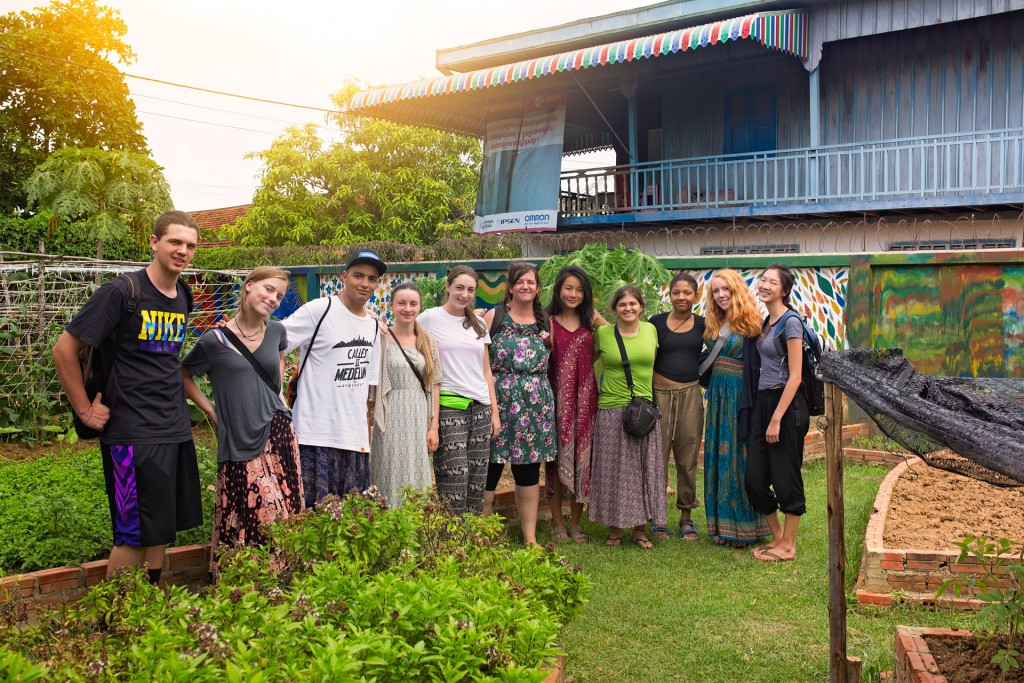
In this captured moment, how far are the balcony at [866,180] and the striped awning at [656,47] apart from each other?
164cm

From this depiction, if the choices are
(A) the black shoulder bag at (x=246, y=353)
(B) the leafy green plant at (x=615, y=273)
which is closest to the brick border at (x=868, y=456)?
(B) the leafy green plant at (x=615, y=273)

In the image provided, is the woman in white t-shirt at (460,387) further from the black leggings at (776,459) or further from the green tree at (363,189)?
the green tree at (363,189)

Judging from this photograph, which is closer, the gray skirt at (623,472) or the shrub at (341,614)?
the shrub at (341,614)

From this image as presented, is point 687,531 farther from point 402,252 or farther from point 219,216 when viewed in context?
point 219,216

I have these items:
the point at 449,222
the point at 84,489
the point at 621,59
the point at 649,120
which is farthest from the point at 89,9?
the point at 84,489

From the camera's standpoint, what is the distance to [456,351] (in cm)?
534

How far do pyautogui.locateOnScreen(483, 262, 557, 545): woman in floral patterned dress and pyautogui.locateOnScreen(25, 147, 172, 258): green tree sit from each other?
16.8 meters

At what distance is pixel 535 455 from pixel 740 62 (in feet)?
34.3

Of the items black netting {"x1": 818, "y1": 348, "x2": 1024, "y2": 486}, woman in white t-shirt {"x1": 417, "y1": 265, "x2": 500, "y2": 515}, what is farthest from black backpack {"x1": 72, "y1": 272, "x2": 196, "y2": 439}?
black netting {"x1": 818, "y1": 348, "x2": 1024, "y2": 486}

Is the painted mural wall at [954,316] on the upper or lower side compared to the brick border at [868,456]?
upper

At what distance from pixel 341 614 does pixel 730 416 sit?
12.9 feet

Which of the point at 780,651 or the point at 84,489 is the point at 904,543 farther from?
the point at 84,489

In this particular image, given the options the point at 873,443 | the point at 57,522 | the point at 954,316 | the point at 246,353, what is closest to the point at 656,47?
the point at 954,316

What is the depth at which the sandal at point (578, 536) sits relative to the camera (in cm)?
612
